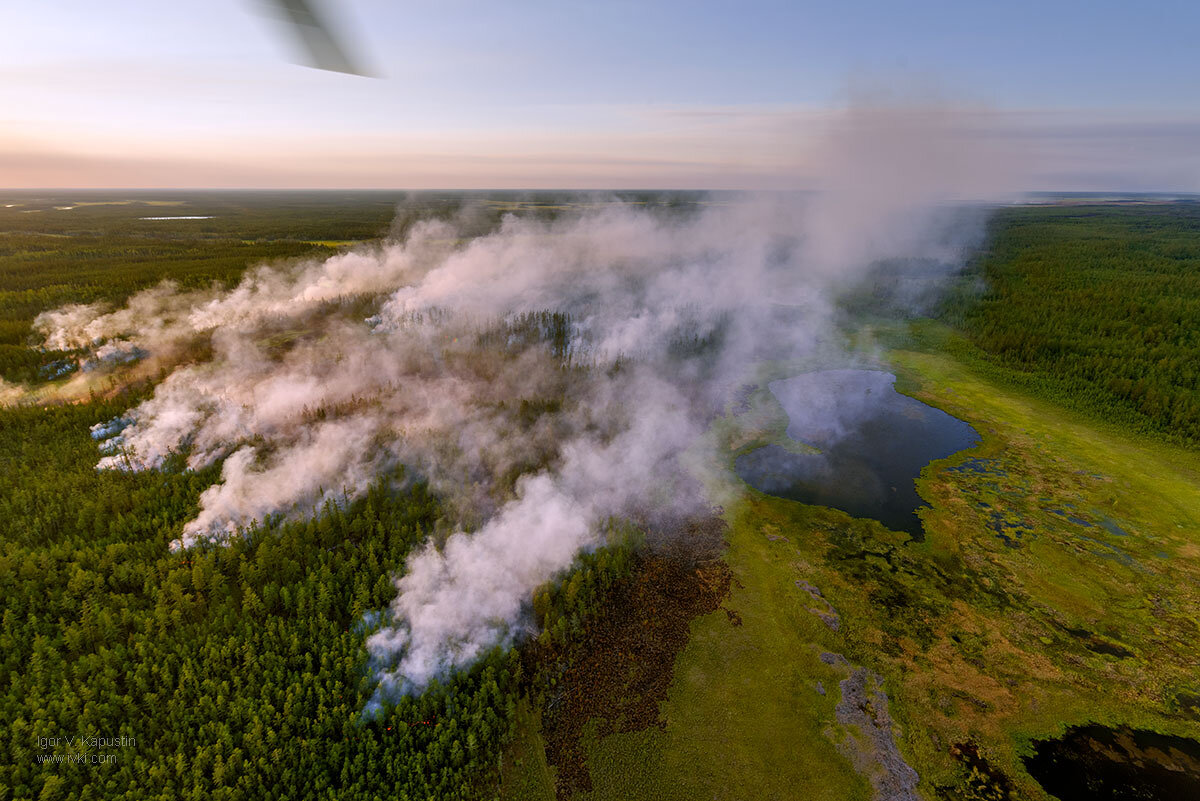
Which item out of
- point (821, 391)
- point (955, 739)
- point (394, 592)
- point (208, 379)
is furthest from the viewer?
point (821, 391)

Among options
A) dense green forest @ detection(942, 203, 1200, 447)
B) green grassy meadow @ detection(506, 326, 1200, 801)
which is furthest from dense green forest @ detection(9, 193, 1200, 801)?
dense green forest @ detection(942, 203, 1200, 447)

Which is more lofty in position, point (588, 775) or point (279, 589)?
point (279, 589)

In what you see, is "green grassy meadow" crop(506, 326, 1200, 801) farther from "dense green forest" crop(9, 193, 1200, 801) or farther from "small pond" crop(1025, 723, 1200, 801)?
"dense green forest" crop(9, 193, 1200, 801)

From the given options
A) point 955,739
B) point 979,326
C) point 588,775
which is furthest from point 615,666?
point 979,326

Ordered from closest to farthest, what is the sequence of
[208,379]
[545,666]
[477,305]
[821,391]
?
[545,666], [208,379], [821,391], [477,305]

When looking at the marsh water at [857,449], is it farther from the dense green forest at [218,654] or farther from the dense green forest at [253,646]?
the dense green forest at [218,654]

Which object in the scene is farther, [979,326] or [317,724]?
[979,326]

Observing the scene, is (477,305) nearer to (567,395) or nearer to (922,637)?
(567,395)
